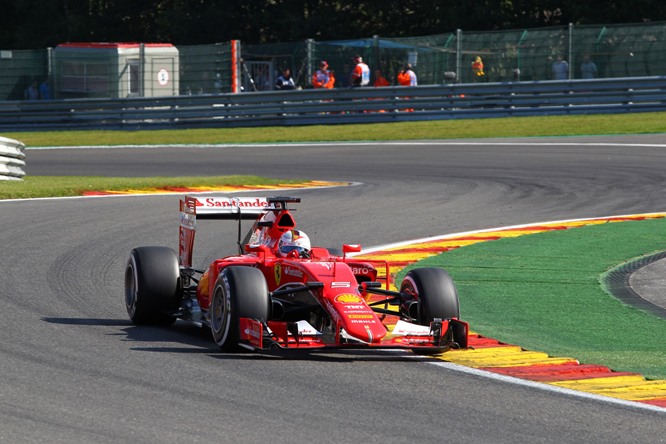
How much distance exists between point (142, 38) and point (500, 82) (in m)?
32.5

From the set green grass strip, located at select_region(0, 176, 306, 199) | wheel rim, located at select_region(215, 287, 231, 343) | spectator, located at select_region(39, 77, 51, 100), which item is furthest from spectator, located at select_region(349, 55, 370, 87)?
wheel rim, located at select_region(215, 287, 231, 343)

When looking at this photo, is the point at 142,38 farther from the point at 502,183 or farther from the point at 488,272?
the point at 488,272

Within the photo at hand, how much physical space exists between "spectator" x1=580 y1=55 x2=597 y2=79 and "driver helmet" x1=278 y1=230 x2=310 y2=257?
22.3m

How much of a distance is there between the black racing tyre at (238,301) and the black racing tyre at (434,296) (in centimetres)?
111

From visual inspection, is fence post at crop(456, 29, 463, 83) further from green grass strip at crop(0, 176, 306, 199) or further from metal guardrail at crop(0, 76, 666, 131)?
green grass strip at crop(0, 176, 306, 199)

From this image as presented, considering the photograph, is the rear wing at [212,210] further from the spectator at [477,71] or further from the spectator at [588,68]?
the spectator at [477,71]

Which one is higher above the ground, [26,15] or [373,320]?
[26,15]

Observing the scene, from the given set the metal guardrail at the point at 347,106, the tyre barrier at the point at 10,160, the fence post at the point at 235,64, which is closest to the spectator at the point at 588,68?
the metal guardrail at the point at 347,106

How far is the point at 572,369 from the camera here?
26.5 ft

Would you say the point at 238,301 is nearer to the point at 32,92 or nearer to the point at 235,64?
the point at 235,64

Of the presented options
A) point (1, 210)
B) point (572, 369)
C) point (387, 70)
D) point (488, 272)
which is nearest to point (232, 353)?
point (572, 369)

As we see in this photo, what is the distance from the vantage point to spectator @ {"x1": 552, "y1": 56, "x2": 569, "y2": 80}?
3053 cm

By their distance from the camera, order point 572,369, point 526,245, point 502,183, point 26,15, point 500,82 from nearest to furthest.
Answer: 1. point 572,369
2. point 526,245
3. point 502,183
4. point 500,82
5. point 26,15

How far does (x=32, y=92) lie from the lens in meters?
34.9
